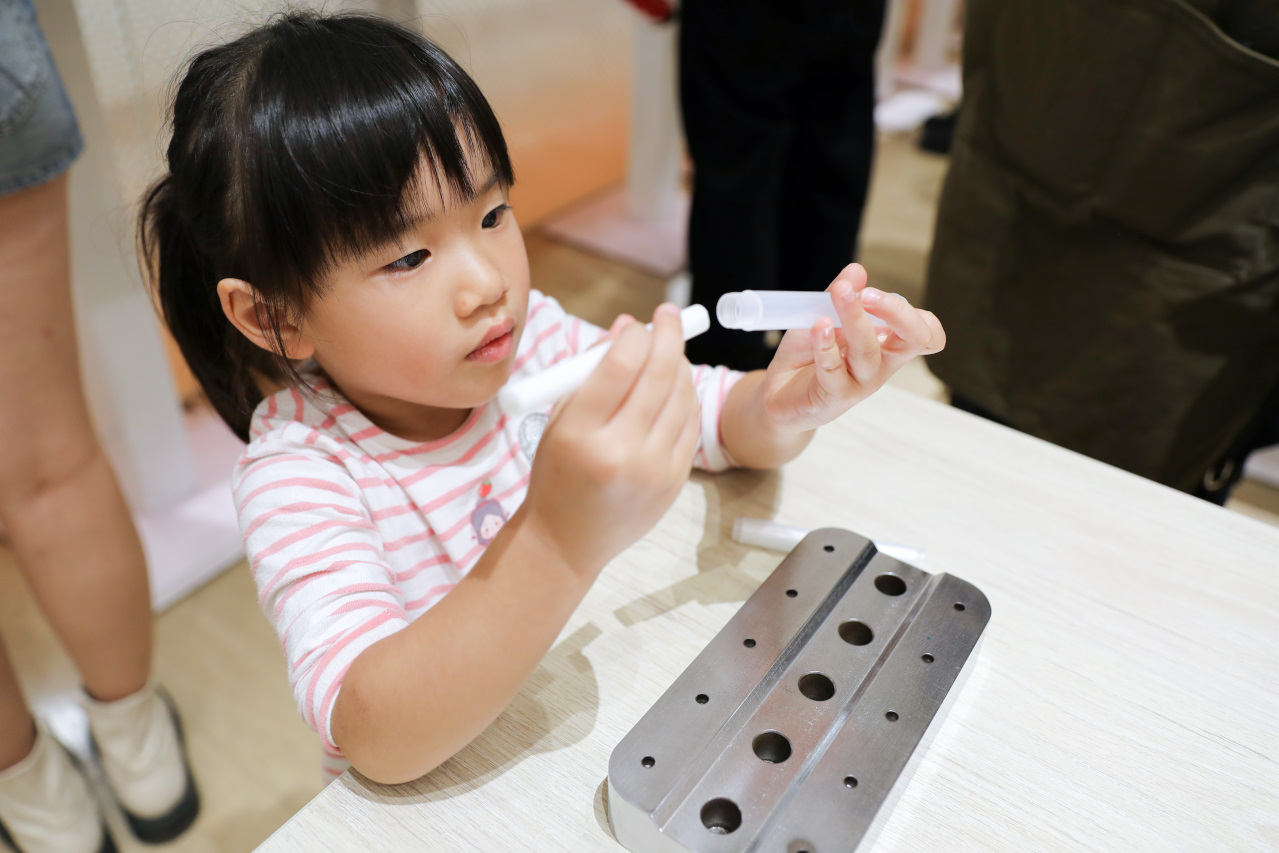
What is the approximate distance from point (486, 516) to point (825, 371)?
0.85 ft

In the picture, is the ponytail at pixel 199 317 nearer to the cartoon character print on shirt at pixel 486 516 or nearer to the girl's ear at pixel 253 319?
the girl's ear at pixel 253 319

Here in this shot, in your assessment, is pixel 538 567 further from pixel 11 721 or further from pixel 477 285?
pixel 11 721

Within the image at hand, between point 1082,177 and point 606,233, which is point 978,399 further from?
point 606,233

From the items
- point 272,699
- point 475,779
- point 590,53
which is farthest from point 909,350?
point 590,53

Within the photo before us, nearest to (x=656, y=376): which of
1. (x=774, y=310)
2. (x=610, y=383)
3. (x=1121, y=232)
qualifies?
(x=610, y=383)

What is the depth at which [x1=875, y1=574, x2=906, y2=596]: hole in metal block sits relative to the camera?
570 mm

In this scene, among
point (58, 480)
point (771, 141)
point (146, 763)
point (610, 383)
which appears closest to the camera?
point (610, 383)

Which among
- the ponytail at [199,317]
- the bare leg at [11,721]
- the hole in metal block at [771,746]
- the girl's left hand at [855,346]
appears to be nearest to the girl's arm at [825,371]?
the girl's left hand at [855,346]

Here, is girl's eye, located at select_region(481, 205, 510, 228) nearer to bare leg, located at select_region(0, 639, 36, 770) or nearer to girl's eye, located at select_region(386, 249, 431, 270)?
girl's eye, located at select_region(386, 249, 431, 270)

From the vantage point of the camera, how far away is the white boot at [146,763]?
96 cm

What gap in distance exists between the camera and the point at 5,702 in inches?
33.3

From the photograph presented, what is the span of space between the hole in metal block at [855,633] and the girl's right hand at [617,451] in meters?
0.16

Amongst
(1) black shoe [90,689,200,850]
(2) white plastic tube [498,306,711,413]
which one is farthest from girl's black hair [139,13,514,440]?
(1) black shoe [90,689,200,850]

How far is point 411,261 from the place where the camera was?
1.79ft
